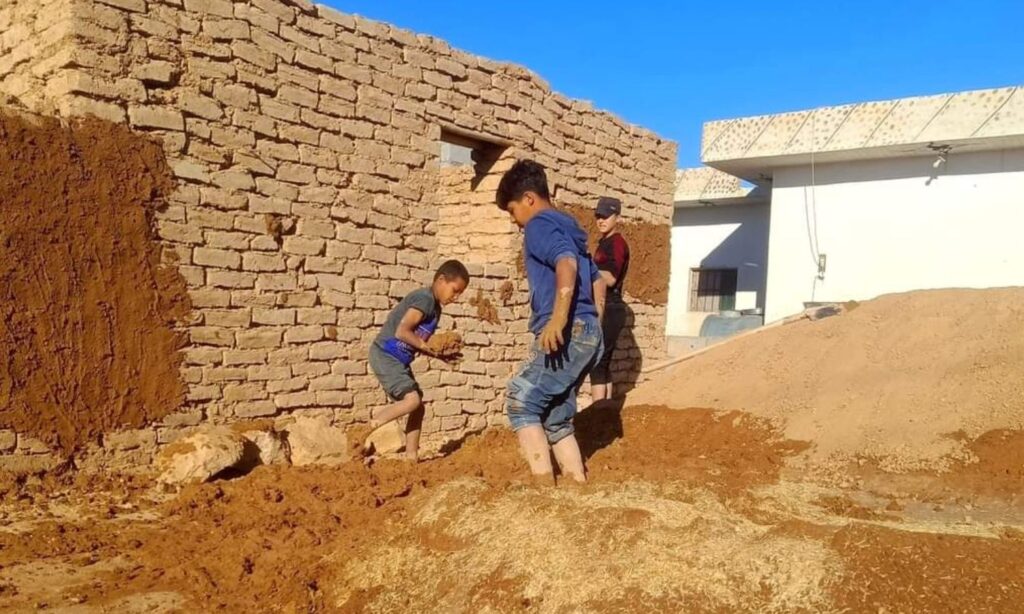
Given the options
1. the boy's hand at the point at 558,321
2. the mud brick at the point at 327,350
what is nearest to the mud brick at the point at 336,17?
the mud brick at the point at 327,350

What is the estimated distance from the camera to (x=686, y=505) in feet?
12.1

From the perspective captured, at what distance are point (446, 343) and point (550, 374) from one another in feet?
8.75

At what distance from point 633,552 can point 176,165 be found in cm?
399

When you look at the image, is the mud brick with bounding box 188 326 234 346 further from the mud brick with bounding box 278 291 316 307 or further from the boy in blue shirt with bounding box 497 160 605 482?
the boy in blue shirt with bounding box 497 160 605 482

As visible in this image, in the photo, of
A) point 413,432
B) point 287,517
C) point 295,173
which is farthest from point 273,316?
point 287,517

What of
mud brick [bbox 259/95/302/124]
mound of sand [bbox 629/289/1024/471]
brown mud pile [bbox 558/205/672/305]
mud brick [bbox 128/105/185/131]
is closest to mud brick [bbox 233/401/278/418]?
mud brick [bbox 128/105/185/131]

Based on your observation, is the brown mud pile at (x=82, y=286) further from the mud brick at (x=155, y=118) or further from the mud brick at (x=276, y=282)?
the mud brick at (x=276, y=282)

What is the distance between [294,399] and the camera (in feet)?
20.4

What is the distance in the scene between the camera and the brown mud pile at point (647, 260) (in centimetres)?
973

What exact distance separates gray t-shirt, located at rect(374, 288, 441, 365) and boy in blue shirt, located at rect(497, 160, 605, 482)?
4.87 ft

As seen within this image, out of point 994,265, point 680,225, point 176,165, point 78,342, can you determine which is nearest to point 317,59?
point 176,165

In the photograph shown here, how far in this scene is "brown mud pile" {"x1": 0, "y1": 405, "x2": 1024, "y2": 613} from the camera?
2828 mm

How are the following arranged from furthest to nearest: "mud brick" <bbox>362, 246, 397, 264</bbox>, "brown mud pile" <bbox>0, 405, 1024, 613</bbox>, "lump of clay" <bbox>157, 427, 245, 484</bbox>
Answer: "mud brick" <bbox>362, 246, 397, 264</bbox>, "lump of clay" <bbox>157, 427, 245, 484</bbox>, "brown mud pile" <bbox>0, 405, 1024, 613</bbox>

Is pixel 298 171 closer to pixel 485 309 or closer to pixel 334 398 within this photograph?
pixel 334 398
